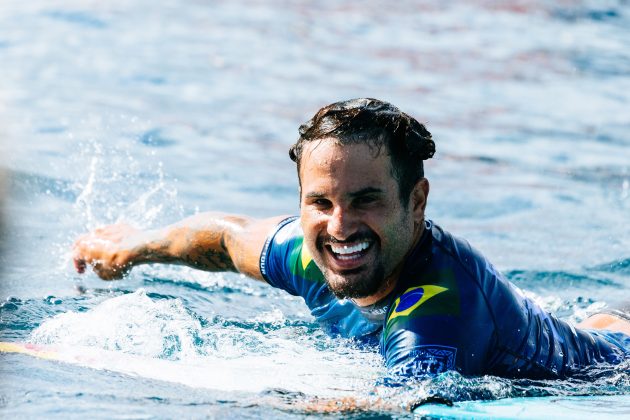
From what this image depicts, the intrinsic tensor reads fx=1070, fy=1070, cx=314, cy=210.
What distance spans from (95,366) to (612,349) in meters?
2.19

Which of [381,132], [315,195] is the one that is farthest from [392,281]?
[381,132]

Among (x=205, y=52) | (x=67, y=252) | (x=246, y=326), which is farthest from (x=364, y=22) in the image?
(x=246, y=326)

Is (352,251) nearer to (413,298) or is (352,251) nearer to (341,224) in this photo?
(341,224)

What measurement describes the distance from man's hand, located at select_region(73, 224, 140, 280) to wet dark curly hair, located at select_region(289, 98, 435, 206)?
1794 mm

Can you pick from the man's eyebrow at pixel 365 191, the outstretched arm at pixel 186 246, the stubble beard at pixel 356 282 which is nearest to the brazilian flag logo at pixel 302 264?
the outstretched arm at pixel 186 246

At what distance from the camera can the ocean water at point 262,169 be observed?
4.12 metres

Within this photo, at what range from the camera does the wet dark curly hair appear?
149 inches

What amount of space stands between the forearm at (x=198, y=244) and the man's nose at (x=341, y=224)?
1334 millimetres

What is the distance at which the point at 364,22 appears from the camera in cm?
1605

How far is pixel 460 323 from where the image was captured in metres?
3.77

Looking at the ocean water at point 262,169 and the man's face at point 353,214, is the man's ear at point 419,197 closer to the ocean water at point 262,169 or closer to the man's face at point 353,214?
the man's face at point 353,214

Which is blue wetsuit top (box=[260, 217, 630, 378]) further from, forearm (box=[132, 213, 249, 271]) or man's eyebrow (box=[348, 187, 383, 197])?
forearm (box=[132, 213, 249, 271])

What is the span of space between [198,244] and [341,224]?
62.2 inches

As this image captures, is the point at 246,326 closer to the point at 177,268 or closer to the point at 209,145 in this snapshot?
the point at 177,268
